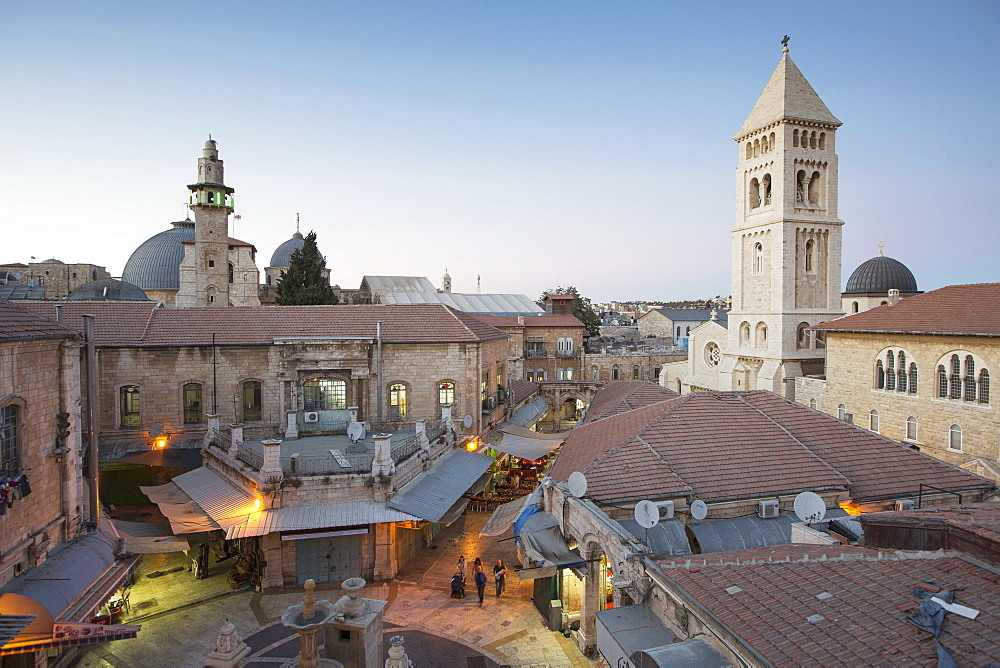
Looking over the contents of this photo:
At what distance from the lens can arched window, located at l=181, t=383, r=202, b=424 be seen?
78.9ft

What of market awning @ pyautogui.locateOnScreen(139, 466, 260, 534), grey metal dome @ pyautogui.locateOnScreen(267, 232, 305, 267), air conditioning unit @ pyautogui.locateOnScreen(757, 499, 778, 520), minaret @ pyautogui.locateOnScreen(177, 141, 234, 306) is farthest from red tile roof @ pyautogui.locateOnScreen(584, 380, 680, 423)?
grey metal dome @ pyautogui.locateOnScreen(267, 232, 305, 267)

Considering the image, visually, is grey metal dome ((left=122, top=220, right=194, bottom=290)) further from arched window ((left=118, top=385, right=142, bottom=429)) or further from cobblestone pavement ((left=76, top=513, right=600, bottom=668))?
cobblestone pavement ((left=76, top=513, right=600, bottom=668))

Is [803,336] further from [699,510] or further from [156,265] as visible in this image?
[156,265]

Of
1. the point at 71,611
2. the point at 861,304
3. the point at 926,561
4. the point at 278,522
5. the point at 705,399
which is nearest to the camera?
the point at 926,561

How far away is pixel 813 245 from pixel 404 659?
3767 centimetres

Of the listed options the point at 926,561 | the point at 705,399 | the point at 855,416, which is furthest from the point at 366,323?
the point at 855,416

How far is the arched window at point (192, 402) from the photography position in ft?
78.9

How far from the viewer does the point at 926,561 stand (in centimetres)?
834

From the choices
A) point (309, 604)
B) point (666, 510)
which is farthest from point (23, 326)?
point (666, 510)

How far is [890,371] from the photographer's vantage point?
26328 millimetres

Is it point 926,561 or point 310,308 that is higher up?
point 310,308

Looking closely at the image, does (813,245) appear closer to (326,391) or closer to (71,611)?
(326,391)

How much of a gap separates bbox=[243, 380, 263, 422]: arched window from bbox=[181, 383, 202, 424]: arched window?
1825 millimetres

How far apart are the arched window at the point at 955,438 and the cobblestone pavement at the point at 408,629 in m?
18.8
